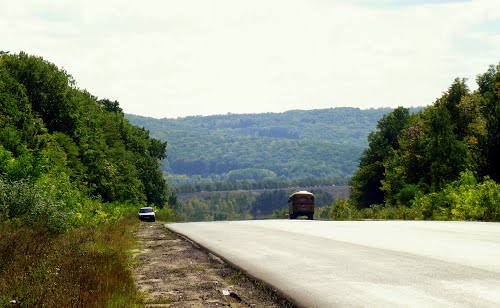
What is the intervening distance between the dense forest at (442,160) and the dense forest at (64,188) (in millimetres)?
18460

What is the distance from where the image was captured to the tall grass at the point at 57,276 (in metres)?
9.44

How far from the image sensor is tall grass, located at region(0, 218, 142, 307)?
31.0 feet

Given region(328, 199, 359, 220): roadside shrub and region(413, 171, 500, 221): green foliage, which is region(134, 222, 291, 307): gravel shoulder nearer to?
region(413, 171, 500, 221): green foliage

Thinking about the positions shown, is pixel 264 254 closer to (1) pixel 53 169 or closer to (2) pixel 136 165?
(1) pixel 53 169

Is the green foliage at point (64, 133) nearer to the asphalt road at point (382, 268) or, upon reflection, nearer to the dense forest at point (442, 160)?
the asphalt road at point (382, 268)

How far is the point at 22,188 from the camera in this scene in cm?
2412

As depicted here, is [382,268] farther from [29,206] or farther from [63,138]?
[63,138]

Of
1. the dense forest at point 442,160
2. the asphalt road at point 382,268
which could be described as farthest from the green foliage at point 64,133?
the dense forest at point 442,160

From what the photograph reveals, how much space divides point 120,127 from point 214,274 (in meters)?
94.6

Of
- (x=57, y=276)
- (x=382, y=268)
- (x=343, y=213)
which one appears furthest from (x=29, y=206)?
(x=343, y=213)

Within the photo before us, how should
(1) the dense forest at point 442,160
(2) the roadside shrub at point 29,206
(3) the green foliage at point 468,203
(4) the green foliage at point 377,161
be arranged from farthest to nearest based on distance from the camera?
1. (4) the green foliage at point 377,161
2. (1) the dense forest at point 442,160
3. (3) the green foliage at point 468,203
4. (2) the roadside shrub at point 29,206

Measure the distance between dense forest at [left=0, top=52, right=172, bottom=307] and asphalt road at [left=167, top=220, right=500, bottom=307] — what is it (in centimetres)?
296

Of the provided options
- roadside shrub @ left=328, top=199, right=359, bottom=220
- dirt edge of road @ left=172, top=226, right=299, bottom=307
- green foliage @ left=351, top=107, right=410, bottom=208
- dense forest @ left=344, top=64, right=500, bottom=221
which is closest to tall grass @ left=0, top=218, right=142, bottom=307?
dirt edge of road @ left=172, top=226, right=299, bottom=307

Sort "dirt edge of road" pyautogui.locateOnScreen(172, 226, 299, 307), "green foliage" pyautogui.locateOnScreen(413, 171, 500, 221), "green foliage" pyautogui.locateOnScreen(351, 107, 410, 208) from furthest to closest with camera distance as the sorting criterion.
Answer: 1. "green foliage" pyautogui.locateOnScreen(351, 107, 410, 208)
2. "green foliage" pyautogui.locateOnScreen(413, 171, 500, 221)
3. "dirt edge of road" pyautogui.locateOnScreen(172, 226, 299, 307)
